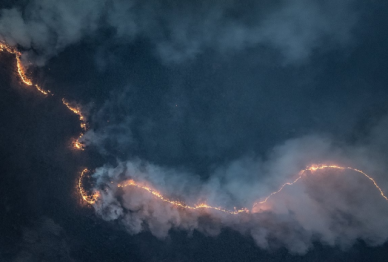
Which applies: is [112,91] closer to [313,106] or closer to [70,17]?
[70,17]

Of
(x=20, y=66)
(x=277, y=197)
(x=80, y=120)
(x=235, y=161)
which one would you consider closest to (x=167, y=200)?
(x=235, y=161)

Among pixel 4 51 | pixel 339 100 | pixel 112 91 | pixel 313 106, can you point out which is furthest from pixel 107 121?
→ pixel 339 100

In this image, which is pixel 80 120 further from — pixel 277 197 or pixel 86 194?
pixel 277 197

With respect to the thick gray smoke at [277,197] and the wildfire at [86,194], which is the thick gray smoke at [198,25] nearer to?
the thick gray smoke at [277,197]

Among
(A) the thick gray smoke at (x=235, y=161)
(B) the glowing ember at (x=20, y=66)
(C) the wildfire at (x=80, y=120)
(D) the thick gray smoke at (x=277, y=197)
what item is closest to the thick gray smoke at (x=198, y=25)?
(A) the thick gray smoke at (x=235, y=161)

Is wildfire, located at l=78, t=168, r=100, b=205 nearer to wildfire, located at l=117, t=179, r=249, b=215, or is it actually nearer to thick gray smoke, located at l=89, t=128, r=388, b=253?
thick gray smoke, located at l=89, t=128, r=388, b=253
